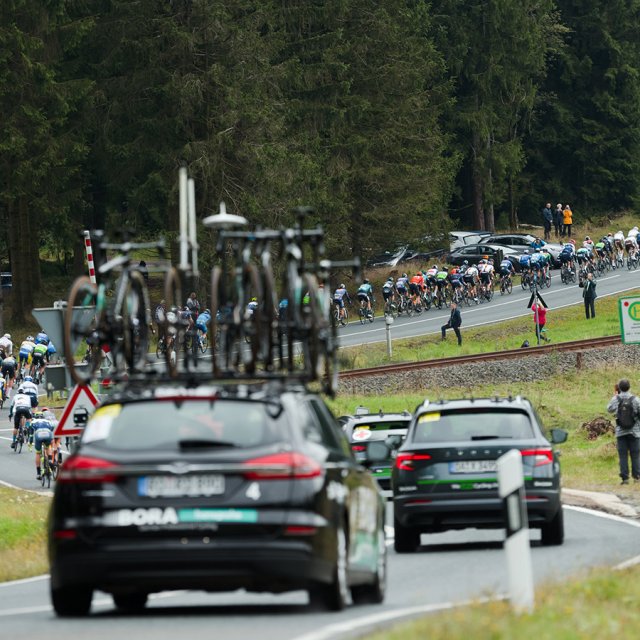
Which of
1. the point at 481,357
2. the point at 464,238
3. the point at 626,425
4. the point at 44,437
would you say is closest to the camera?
the point at 626,425

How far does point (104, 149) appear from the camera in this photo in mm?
69938

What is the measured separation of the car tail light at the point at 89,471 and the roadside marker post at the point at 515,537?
7.28 feet

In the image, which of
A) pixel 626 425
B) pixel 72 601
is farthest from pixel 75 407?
pixel 72 601

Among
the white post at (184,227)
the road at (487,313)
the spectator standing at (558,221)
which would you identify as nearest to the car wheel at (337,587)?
the white post at (184,227)

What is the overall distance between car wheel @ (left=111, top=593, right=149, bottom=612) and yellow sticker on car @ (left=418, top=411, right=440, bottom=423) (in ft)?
20.2

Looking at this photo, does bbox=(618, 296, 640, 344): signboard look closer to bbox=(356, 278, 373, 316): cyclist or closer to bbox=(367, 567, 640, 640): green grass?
bbox=(367, 567, 640, 640): green grass

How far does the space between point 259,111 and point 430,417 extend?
49.4 metres

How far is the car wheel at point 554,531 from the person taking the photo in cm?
1722

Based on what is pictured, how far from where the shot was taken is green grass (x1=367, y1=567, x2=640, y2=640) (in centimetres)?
867

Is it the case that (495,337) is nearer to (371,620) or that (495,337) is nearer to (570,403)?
(570,403)

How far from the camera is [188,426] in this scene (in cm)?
1023

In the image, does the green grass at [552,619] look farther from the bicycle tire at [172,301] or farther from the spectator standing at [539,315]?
the spectator standing at [539,315]

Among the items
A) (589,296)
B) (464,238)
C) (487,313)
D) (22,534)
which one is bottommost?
(22,534)

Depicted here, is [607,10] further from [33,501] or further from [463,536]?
[463,536]
